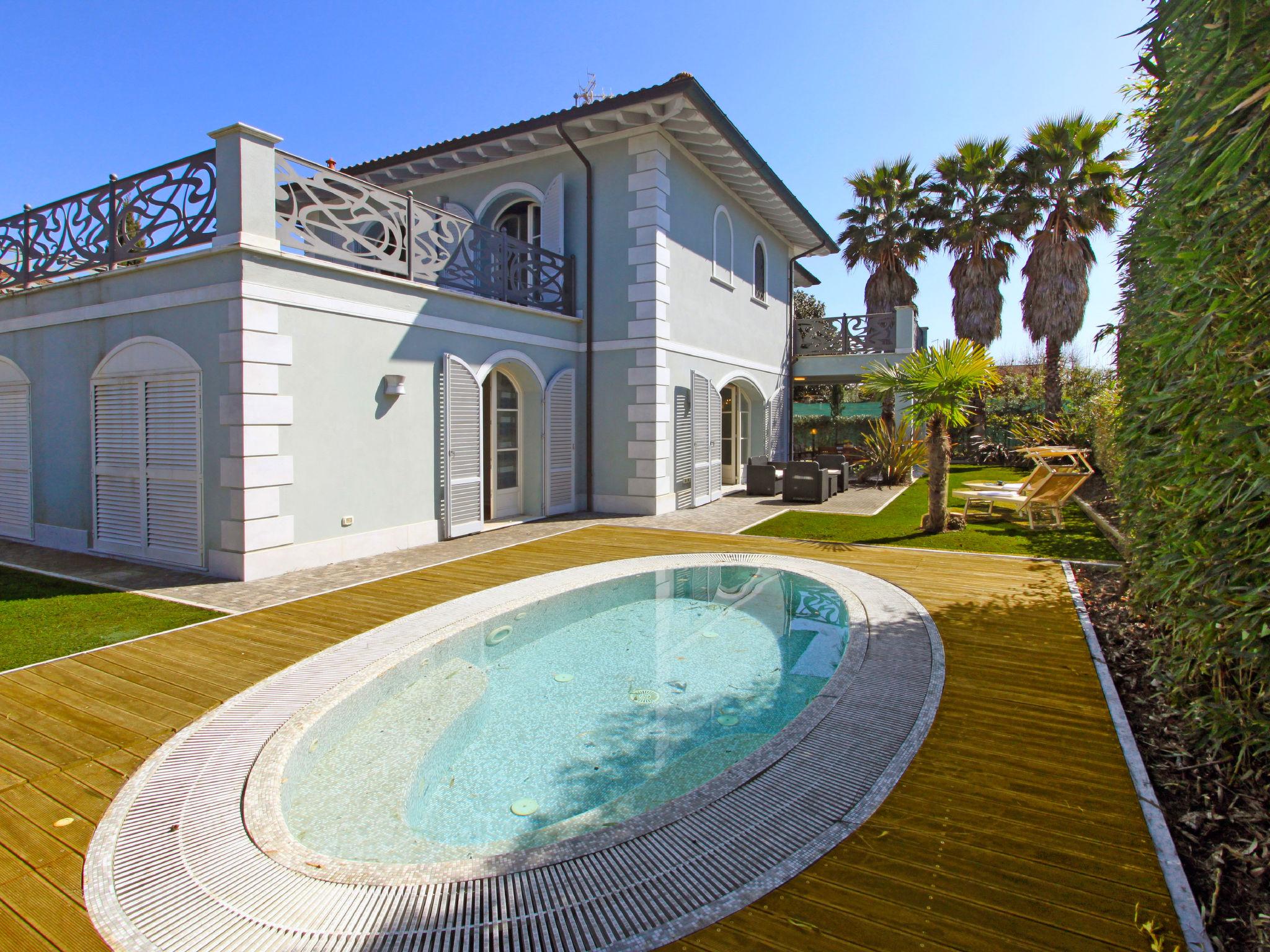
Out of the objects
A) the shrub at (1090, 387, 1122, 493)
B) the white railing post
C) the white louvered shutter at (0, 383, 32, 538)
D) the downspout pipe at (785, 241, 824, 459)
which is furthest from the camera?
the downspout pipe at (785, 241, 824, 459)

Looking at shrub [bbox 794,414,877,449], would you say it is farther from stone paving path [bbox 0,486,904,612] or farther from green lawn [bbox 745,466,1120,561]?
stone paving path [bbox 0,486,904,612]

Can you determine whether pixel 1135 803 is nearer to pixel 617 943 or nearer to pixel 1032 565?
pixel 617 943

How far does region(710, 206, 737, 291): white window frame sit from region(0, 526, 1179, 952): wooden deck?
1071 centimetres

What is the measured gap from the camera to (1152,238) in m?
4.48

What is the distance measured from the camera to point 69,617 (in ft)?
20.7

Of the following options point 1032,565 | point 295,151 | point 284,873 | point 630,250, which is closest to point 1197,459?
point 284,873

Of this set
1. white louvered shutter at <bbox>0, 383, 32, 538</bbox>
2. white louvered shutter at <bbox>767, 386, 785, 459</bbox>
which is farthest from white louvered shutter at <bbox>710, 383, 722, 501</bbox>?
white louvered shutter at <bbox>0, 383, 32, 538</bbox>

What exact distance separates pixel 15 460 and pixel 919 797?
13185 millimetres

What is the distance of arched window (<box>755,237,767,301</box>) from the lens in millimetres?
18250

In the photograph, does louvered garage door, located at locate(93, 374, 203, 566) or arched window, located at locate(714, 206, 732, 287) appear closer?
louvered garage door, located at locate(93, 374, 203, 566)

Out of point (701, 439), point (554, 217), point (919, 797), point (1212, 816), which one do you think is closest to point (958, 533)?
point (701, 439)

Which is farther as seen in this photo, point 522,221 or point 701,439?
point 701,439

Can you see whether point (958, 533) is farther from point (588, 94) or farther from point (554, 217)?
point (588, 94)

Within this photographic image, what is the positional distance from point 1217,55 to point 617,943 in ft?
13.3
